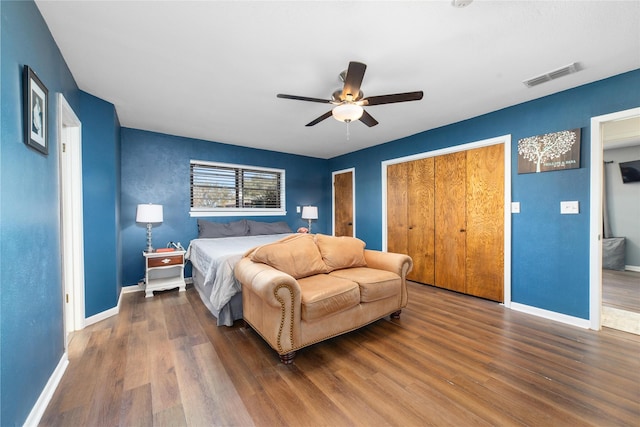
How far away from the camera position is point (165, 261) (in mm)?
3533

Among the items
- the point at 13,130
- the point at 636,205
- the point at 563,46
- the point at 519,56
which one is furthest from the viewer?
the point at 636,205

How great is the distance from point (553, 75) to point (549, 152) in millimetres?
828

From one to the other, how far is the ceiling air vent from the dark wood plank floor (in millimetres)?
2737

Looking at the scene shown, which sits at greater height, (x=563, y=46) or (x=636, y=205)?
(x=563, y=46)

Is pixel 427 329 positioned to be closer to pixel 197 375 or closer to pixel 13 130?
pixel 197 375

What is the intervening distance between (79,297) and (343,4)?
348 centimetres

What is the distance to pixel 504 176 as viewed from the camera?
3.11 metres

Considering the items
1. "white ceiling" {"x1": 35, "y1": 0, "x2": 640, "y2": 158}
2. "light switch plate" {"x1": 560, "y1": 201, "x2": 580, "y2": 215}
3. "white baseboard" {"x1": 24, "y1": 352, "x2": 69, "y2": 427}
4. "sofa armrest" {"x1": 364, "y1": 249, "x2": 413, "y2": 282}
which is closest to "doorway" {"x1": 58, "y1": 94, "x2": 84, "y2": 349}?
"white ceiling" {"x1": 35, "y1": 0, "x2": 640, "y2": 158}

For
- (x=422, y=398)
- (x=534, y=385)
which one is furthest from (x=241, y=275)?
(x=534, y=385)

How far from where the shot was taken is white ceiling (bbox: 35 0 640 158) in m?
1.59

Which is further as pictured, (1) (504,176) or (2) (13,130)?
(1) (504,176)

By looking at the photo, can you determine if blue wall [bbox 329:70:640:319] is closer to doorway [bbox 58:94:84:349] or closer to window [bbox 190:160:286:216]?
window [bbox 190:160:286:216]

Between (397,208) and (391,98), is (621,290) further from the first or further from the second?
(391,98)

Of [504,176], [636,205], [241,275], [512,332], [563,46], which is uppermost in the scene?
[563,46]
